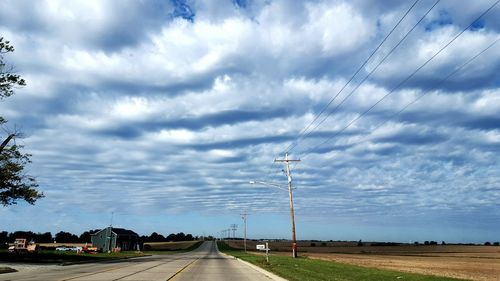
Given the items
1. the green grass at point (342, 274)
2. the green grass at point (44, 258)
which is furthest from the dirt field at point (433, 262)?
the green grass at point (44, 258)

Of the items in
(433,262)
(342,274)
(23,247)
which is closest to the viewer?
(342,274)

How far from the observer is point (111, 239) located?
393 feet

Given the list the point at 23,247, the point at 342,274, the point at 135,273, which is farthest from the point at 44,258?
the point at 342,274

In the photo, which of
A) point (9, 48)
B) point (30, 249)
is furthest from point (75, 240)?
point (9, 48)

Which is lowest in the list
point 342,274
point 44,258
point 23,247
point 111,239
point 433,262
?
point 342,274

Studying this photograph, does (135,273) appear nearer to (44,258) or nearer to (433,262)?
(44,258)

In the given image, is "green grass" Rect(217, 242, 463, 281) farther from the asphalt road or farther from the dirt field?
the dirt field

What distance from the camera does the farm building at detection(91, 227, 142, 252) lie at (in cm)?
11883

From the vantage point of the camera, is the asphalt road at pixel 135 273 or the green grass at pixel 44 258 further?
the green grass at pixel 44 258

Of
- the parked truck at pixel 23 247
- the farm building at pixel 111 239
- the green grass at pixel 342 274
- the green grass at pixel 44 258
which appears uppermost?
the farm building at pixel 111 239

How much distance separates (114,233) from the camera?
122 metres

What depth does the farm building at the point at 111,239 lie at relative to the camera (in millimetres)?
118831

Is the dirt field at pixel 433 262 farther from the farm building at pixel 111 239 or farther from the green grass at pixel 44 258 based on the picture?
the farm building at pixel 111 239

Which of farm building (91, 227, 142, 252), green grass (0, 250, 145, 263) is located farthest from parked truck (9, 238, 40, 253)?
farm building (91, 227, 142, 252)
